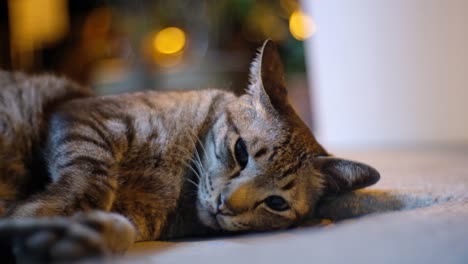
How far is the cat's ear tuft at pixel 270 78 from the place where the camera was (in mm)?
1229

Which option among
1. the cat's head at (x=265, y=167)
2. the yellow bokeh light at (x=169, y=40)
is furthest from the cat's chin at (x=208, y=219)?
the yellow bokeh light at (x=169, y=40)

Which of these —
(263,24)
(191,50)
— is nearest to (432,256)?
(263,24)

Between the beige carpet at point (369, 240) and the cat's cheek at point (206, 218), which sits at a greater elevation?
the beige carpet at point (369, 240)

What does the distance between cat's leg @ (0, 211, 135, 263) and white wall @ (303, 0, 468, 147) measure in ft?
7.50

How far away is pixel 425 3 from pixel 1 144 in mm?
2148

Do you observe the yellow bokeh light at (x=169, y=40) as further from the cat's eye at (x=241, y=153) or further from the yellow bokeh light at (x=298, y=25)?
the cat's eye at (x=241, y=153)

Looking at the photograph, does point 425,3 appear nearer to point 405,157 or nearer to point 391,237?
point 405,157

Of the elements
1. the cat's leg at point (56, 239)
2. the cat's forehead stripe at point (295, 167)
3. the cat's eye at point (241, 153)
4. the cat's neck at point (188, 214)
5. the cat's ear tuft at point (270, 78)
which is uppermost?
the cat's ear tuft at point (270, 78)

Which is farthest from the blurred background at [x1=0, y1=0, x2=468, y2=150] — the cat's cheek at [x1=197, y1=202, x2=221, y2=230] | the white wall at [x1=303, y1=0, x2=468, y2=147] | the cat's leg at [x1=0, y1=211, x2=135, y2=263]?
the cat's leg at [x1=0, y1=211, x2=135, y2=263]

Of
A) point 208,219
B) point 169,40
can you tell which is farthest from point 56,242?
point 169,40

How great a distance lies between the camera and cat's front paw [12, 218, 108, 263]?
62cm

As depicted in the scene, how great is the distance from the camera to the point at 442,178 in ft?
4.83

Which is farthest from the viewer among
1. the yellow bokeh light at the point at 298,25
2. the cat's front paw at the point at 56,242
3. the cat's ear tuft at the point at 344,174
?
the yellow bokeh light at the point at 298,25

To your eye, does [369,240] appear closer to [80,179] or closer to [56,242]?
[56,242]
